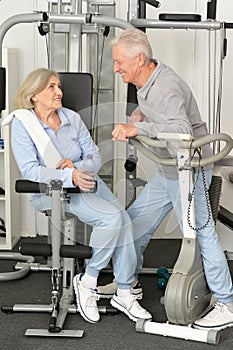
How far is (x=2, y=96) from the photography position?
370 cm

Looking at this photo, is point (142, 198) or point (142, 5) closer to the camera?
point (142, 198)

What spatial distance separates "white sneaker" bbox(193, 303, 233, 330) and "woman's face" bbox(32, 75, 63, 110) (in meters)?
1.25

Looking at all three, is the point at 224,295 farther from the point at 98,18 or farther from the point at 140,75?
the point at 98,18

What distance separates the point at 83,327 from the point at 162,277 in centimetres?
78

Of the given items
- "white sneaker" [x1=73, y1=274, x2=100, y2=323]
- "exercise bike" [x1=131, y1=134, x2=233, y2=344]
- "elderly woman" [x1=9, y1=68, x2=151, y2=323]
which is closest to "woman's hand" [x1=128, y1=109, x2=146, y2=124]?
"exercise bike" [x1=131, y1=134, x2=233, y2=344]

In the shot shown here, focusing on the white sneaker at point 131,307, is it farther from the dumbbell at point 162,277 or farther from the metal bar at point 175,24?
the metal bar at point 175,24

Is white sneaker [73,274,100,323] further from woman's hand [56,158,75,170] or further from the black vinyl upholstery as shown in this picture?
the black vinyl upholstery

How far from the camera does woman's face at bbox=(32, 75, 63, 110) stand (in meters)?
3.48

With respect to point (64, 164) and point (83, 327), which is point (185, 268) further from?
point (64, 164)

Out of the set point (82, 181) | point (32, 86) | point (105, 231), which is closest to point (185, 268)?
point (105, 231)

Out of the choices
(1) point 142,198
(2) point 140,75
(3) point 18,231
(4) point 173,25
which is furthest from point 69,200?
(3) point 18,231

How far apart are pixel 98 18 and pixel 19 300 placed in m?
1.54

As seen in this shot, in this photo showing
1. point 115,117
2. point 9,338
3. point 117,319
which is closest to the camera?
point 9,338

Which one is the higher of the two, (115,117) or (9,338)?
(115,117)
